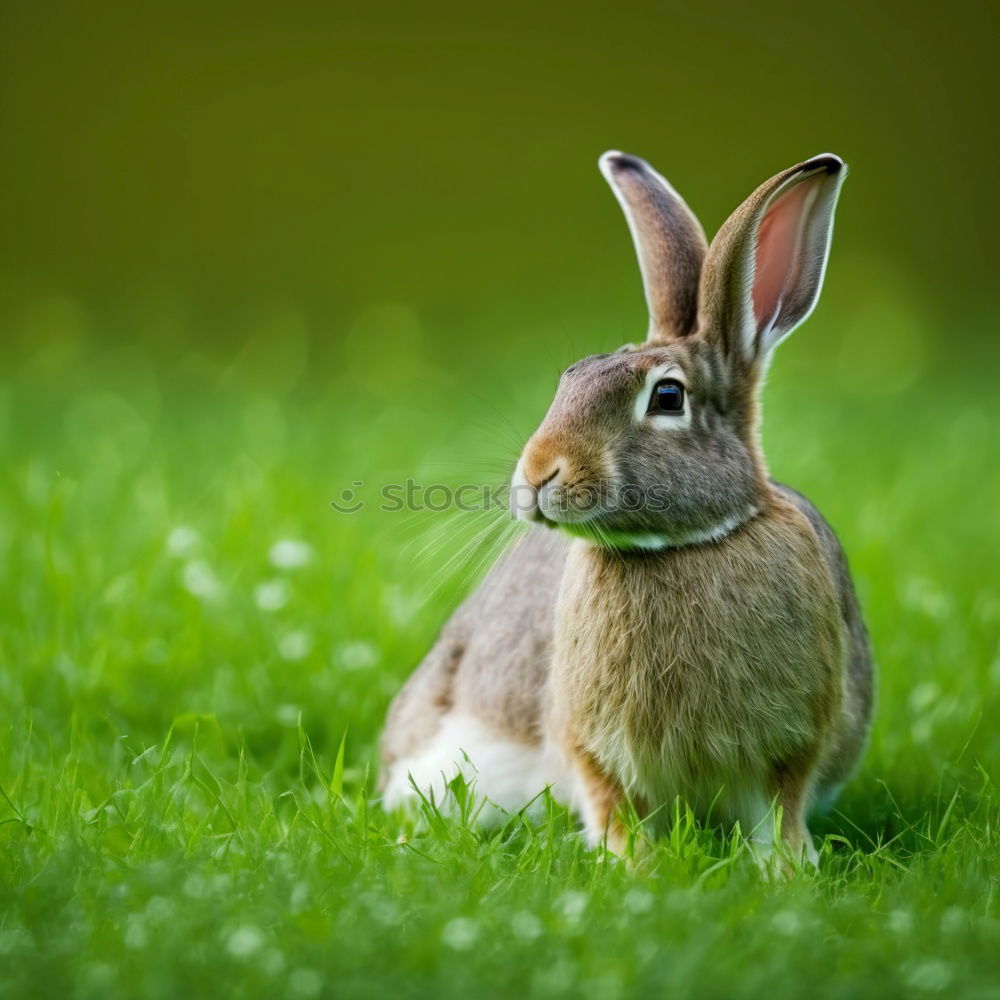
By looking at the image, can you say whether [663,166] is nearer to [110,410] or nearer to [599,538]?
[110,410]

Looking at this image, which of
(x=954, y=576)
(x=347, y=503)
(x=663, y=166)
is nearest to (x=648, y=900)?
(x=954, y=576)

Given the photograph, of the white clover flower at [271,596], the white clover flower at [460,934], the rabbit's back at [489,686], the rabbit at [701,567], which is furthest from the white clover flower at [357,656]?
the white clover flower at [460,934]

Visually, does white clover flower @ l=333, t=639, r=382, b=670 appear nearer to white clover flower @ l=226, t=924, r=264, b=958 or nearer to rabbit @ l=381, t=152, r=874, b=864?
rabbit @ l=381, t=152, r=874, b=864

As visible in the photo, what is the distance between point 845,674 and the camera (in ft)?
11.9

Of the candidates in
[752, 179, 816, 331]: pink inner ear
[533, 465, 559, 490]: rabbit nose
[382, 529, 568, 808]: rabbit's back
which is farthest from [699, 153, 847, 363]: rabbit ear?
[382, 529, 568, 808]: rabbit's back

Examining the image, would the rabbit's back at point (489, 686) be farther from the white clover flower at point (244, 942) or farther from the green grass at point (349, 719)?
the white clover flower at point (244, 942)

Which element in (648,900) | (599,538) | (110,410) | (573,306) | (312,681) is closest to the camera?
(648,900)

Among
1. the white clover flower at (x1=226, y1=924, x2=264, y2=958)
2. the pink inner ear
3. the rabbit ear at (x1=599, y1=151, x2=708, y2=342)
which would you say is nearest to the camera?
the white clover flower at (x1=226, y1=924, x2=264, y2=958)

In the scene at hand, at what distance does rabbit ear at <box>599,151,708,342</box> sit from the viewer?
381cm

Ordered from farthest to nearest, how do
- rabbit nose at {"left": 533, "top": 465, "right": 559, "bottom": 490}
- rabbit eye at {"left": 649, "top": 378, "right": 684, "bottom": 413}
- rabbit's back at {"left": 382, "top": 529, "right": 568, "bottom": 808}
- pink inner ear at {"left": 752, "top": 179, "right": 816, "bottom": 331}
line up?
rabbit's back at {"left": 382, "top": 529, "right": 568, "bottom": 808} < pink inner ear at {"left": 752, "top": 179, "right": 816, "bottom": 331} < rabbit eye at {"left": 649, "top": 378, "right": 684, "bottom": 413} < rabbit nose at {"left": 533, "top": 465, "right": 559, "bottom": 490}

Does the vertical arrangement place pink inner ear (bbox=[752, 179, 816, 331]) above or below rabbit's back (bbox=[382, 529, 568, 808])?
above

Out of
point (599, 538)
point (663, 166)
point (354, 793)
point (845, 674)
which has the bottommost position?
point (354, 793)

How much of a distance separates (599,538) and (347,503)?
135 inches

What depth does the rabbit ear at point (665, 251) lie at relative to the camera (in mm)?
3811
